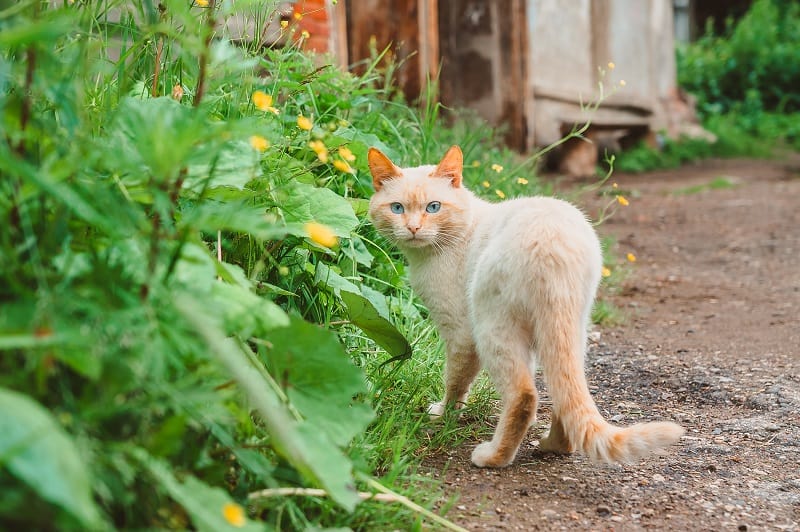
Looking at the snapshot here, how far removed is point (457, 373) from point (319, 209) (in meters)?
0.63

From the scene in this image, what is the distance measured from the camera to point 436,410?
253 cm

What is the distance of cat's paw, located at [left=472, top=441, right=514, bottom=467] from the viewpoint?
220 cm

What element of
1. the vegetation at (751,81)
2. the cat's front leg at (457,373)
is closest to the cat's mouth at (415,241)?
the cat's front leg at (457,373)

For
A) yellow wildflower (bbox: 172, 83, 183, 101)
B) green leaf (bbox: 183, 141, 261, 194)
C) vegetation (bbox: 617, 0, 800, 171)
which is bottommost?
vegetation (bbox: 617, 0, 800, 171)

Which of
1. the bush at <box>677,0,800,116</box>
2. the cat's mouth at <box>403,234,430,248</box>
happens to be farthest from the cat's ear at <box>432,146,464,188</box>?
the bush at <box>677,0,800,116</box>

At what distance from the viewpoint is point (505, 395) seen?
2.21 m

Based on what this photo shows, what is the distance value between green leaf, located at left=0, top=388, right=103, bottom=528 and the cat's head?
1.58m

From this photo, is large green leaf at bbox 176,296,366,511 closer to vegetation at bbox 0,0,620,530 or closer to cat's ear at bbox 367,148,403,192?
vegetation at bbox 0,0,620,530

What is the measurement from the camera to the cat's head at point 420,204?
8.64 feet

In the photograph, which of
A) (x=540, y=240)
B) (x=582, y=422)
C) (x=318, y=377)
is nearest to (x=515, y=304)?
(x=540, y=240)

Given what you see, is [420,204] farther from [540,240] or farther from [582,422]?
[582,422]

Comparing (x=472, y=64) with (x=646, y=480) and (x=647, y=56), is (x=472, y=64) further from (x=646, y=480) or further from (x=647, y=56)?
(x=646, y=480)

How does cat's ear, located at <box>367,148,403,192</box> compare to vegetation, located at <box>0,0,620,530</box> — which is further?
cat's ear, located at <box>367,148,403,192</box>

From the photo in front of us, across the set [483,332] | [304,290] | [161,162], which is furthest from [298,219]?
[161,162]
